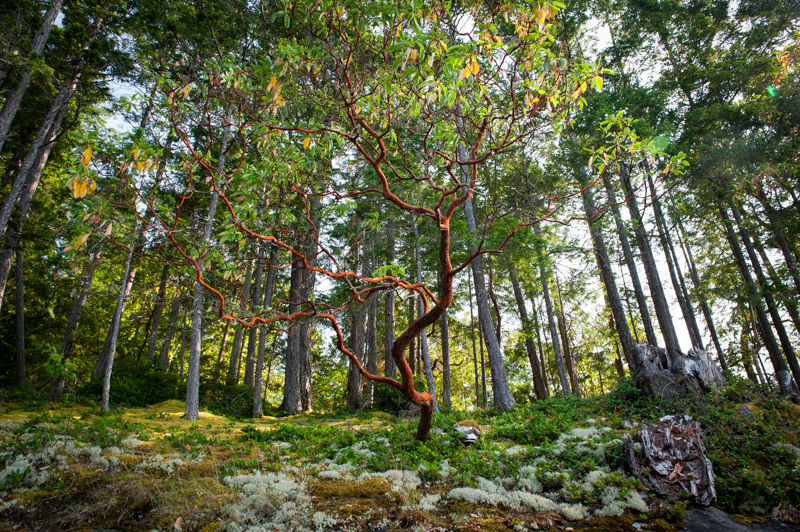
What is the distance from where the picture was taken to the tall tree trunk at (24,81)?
8492 millimetres

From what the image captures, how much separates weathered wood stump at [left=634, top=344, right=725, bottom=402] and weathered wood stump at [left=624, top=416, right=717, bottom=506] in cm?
300

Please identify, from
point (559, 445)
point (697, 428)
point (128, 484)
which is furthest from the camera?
point (559, 445)

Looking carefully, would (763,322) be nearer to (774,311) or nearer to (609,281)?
(774,311)

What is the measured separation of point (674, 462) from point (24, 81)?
1508cm

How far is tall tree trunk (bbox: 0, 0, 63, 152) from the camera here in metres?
8.49

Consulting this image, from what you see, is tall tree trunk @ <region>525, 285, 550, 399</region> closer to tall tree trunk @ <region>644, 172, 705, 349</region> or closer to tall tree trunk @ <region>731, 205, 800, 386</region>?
tall tree trunk @ <region>644, 172, 705, 349</region>

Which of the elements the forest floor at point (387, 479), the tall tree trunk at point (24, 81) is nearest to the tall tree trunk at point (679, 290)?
the forest floor at point (387, 479)

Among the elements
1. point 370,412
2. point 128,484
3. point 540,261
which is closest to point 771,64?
point 540,261

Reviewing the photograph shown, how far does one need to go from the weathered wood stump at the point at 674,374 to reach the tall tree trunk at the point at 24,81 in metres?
15.1

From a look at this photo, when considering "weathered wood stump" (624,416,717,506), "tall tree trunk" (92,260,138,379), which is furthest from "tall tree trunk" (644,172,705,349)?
"tall tree trunk" (92,260,138,379)

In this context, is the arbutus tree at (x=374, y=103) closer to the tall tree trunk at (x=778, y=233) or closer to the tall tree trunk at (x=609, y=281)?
the tall tree trunk at (x=609, y=281)

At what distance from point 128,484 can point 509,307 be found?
676 inches

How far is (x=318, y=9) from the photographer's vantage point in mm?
3314

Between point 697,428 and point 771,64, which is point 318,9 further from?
point 771,64
